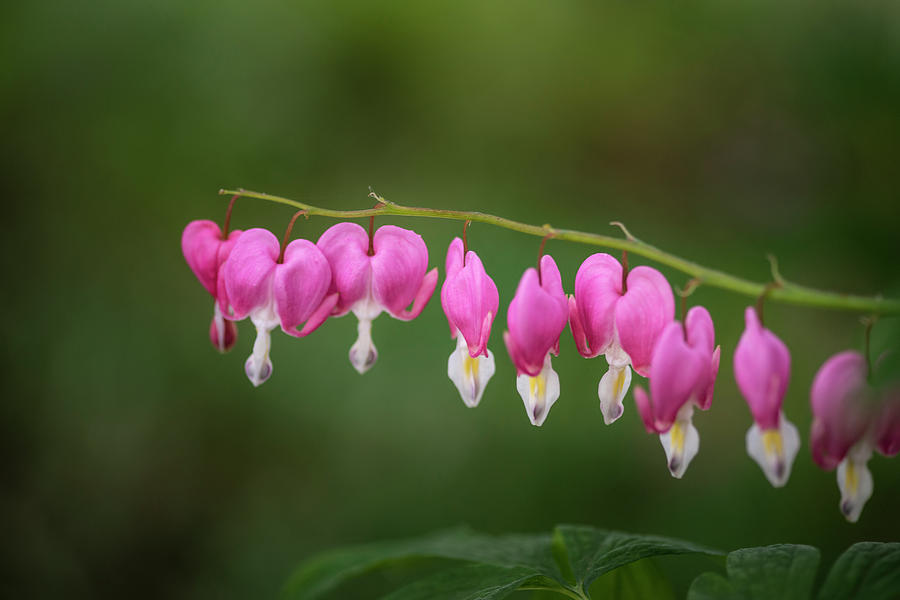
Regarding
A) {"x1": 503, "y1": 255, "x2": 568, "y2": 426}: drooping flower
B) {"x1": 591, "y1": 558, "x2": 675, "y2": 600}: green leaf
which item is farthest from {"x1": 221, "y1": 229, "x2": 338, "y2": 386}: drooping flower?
{"x1": 591, "y1": 558, "x2": 675, "y2": 600}: green leaf

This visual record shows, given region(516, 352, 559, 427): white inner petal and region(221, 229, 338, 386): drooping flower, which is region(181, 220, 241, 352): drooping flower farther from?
region(516, 352, 559, 427): white inner petal

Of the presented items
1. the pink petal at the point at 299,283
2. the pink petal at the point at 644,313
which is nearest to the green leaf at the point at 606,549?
the pink petal at the point at 644,313

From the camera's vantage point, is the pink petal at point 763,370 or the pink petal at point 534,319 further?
the pink petal at point 534,319

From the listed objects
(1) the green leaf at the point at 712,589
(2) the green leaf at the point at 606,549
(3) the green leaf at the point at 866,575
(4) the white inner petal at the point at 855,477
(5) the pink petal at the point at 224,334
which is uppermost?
(4) the white inner petal at the point at 855,477

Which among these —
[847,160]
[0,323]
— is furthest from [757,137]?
[0,323]

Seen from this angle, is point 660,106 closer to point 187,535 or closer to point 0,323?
point 187,535

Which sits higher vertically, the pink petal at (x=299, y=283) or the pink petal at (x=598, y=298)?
the pink petal at (x=598, y=298)

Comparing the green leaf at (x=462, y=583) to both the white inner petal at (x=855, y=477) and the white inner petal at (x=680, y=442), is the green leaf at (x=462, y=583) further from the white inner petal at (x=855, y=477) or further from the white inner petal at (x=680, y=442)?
the white inner petal at (x=855, y=477)
